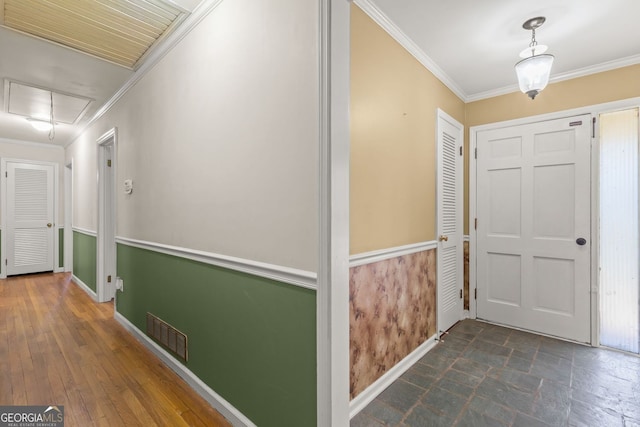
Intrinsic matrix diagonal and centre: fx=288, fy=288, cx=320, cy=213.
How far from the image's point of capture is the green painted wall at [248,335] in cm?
138

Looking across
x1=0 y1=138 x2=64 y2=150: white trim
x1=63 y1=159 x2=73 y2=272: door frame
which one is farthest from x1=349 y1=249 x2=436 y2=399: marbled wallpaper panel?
x1=0 y1=138 x2=64 y2=150: white trim

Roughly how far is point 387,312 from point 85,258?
191 inches

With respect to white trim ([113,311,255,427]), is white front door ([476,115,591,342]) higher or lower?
higher

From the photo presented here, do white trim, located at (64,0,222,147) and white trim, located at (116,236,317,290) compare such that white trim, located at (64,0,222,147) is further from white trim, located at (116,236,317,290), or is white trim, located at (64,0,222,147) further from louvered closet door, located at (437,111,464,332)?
louvered closet door, located at (437,111,464,332)

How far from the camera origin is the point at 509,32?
2191 millimetres

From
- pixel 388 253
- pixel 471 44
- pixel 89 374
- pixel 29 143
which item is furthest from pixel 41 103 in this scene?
pixel 471 44

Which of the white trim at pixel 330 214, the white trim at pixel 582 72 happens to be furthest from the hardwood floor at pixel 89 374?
the white trim at pixel 582 72

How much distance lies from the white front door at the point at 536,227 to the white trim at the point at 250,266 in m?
2.71

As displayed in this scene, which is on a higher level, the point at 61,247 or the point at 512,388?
the point at 61,247

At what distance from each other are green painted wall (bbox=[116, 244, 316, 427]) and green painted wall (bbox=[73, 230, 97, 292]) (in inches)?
104

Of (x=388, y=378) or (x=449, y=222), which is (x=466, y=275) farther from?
(x=388, y=378)

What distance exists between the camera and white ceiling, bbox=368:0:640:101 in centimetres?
192

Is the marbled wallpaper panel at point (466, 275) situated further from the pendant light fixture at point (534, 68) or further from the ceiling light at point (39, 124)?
the ceiling light at point (39, 124)

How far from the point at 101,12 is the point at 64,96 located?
2076 mm
